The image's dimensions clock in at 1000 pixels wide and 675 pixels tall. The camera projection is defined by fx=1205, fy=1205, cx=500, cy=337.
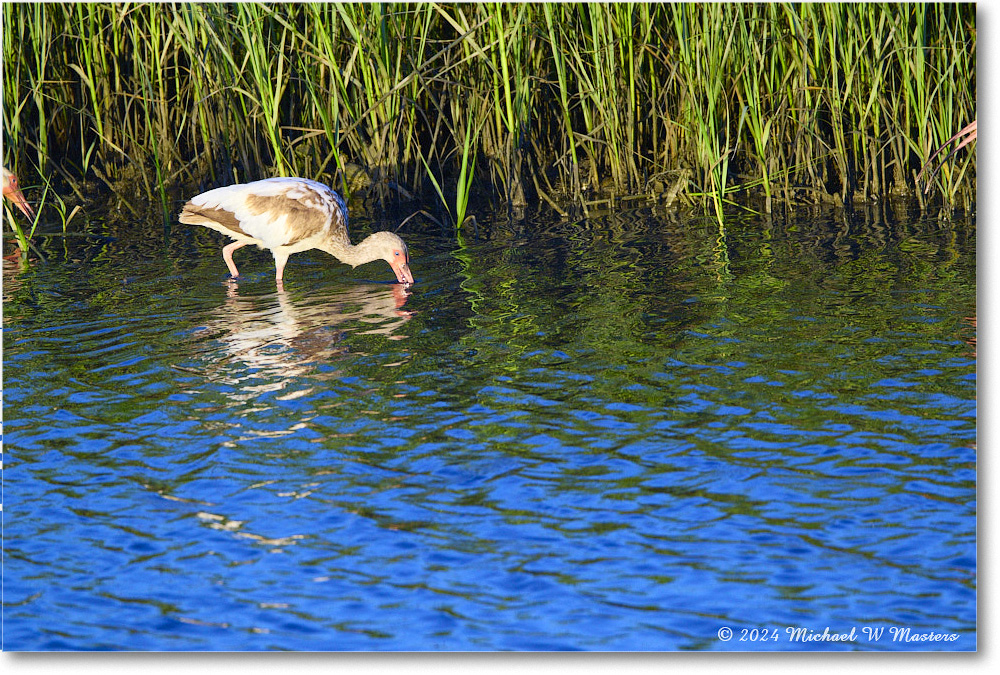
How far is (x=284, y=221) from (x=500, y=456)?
324cm

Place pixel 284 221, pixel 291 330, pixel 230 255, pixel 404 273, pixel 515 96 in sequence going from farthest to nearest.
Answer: pixel 515 96 → pixel 230 255 → pixel 284 221 → pixel 404 273 → pixel 291 330

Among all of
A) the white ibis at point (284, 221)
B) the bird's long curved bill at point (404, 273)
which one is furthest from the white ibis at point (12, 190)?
the bird's long curved bill at point (404, 273)

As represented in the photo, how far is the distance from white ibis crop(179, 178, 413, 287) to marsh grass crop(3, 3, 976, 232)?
1.85 ft

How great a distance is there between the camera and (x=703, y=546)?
3680 millimetres

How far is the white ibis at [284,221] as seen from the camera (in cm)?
723

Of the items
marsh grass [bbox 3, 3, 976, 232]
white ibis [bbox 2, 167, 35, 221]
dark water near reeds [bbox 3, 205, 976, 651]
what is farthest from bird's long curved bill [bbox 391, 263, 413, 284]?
white ibis [bbox 2, 167, 35, 221]

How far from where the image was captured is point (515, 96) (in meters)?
8.19

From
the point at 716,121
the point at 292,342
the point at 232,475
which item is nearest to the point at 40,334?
the point at 292,342

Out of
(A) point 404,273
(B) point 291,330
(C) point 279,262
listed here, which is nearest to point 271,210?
(C) point 279,262

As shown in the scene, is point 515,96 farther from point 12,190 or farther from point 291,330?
point 12,190

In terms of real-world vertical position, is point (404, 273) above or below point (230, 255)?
below

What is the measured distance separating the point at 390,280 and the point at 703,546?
4067 mm

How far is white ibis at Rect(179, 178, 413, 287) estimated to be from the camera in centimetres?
723

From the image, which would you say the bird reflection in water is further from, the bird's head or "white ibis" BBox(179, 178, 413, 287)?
"white ibis" BBox(179, 178, 413, 287)
